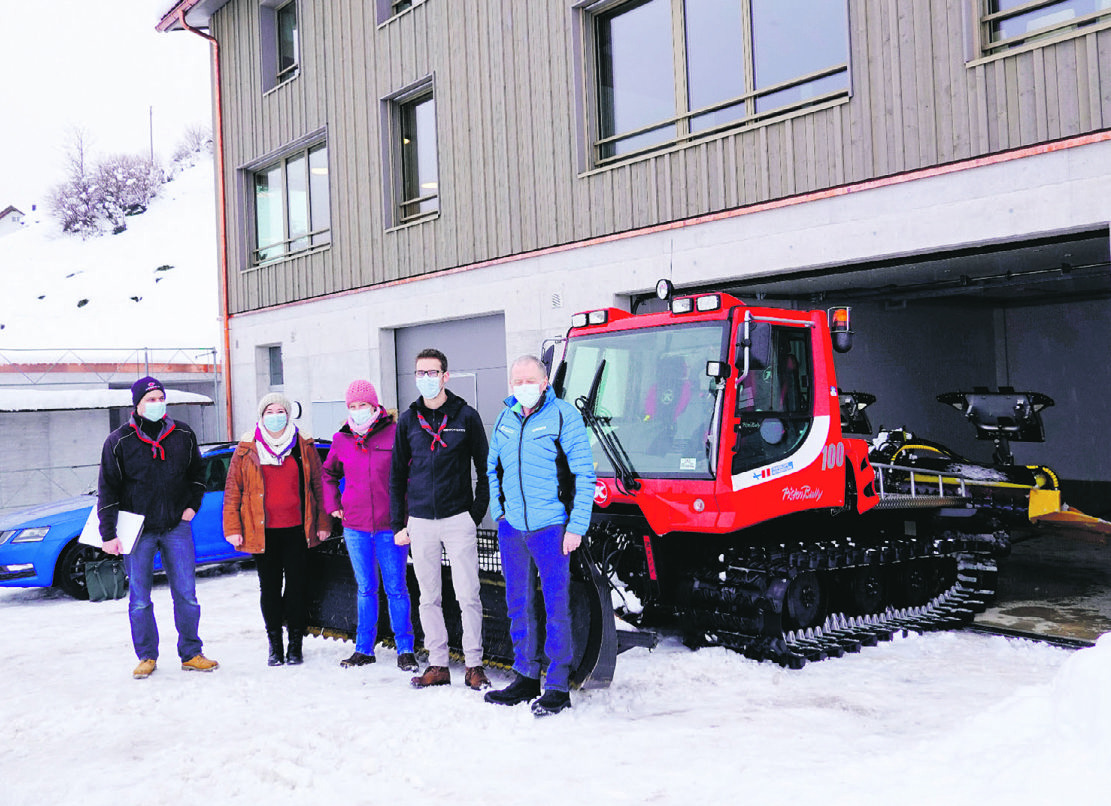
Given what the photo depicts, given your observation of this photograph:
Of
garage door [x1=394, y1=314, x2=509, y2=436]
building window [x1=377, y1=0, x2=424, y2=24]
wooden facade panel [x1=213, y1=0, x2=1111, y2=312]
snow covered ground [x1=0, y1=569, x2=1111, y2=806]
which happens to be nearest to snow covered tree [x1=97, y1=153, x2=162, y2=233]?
wooden facade panel [x1=213, y1=0, x2=1111, y2=312]

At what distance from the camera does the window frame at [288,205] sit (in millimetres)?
15164

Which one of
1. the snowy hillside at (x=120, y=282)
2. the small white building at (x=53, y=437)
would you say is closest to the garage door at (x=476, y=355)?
the small white building at (x=53, y=437)

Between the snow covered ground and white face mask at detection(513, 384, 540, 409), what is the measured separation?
5.66 feet

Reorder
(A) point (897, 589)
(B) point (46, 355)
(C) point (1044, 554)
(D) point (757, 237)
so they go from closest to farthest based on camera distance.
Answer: (A) point (897, 589) < (D) point (757, 237) < (C) point (1044, 554) < (B) point (46, 355)

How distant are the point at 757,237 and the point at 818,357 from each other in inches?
90.9

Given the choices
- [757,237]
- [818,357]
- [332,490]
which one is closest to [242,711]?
[332,490]

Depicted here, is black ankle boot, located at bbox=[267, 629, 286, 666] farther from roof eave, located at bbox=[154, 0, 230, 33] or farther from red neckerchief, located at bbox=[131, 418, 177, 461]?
roof eave, located at bbox=[154, 0, 230, 33]

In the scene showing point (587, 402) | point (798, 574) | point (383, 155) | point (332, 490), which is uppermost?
point (383, 155)

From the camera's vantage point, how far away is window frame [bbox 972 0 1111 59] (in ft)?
22.9

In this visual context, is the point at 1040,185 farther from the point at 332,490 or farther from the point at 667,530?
the point at 332,490

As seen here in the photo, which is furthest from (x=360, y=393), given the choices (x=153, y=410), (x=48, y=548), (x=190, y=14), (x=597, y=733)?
(x=190, y=14)

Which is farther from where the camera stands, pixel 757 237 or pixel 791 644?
pixel 757 237

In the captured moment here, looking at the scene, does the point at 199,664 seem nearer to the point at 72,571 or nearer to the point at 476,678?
the point at 476,678

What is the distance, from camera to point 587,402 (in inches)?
283
